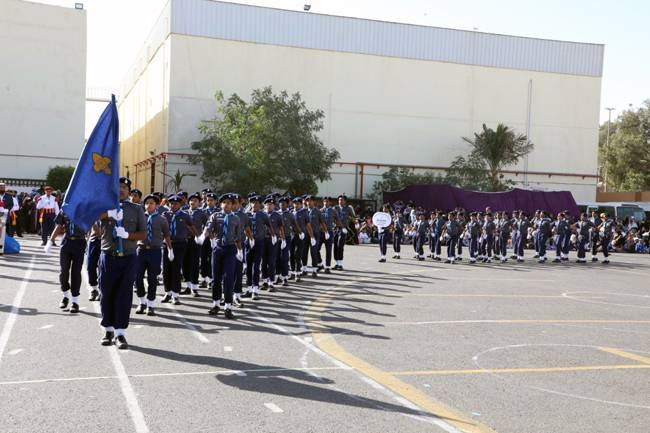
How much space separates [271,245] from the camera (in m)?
15.3

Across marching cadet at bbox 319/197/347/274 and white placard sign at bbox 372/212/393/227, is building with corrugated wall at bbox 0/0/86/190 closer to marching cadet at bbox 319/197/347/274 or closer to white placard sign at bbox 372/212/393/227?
white placard sign at bbox 372/212/393/227

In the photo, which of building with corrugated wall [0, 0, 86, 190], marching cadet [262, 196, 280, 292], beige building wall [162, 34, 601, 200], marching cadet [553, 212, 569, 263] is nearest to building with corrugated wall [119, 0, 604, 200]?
beige building wall [162, 34, 601, 200]

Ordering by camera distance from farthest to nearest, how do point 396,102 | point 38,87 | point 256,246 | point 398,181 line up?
Result: 1. point 396,102
2. point 398,181
3. point 38,87
4. point 256,246

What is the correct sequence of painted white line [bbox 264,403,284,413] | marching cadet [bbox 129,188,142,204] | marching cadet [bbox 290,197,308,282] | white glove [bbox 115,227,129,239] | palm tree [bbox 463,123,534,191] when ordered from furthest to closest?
1. palm tree [bbox 463,123,534,191]
2. marching cadet [bbox 290,197,308,282]
3. marching cadet [bbox 129,188,142,204]
4. white glove [bbox 115,227,129,239]
5. painted white line [bbox 264,403,284,413]

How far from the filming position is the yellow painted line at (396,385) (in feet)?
20.6

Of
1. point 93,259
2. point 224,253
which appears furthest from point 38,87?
point 224,253

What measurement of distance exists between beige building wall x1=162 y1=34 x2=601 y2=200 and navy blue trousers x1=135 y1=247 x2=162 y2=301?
35.1 metres

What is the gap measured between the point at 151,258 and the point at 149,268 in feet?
0.64

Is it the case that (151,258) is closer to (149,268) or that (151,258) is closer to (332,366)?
(149,268)

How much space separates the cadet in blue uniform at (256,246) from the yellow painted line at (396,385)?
331 centimetres

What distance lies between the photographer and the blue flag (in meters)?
8.86

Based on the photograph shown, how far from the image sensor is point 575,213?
39312mm

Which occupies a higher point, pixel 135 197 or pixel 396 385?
pixel 135 197

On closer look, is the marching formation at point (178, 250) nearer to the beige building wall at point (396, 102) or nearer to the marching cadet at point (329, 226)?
the marching cadet at point (329, 226)
